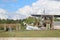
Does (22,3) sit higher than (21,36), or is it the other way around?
(22,3)

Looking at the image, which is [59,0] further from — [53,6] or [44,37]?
[44,37]

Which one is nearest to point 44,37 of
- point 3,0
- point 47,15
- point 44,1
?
point 47,15

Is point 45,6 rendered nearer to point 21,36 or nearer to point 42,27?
point 42,27

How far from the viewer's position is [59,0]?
7.76 ft

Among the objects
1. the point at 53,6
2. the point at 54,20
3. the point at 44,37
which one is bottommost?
the point at 44,37

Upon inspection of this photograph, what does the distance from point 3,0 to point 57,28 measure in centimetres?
74

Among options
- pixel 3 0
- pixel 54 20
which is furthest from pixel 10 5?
pixel 54 20

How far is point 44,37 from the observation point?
2.36m

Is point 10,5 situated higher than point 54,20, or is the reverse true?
point 10,5

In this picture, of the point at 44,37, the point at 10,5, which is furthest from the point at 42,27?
the point at 10,5

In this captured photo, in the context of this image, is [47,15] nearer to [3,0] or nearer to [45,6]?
[45,6]

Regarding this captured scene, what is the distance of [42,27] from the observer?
2357 mm

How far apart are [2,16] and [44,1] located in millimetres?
542

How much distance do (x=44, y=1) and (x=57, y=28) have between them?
0.36 meters
